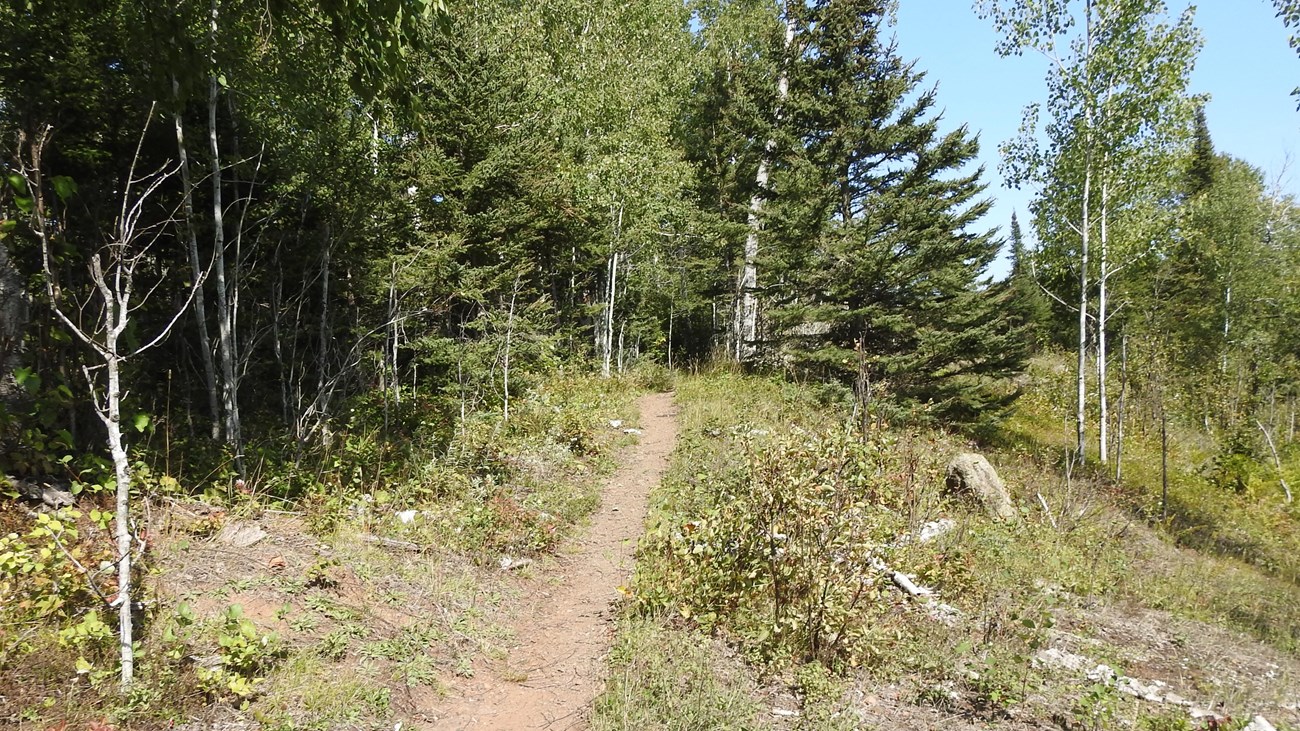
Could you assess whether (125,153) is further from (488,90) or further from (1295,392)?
(1295,392)

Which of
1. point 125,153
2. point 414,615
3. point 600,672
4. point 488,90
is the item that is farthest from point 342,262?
point 600,672

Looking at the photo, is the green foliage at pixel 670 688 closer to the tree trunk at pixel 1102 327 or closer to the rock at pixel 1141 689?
the rock at pixel 1141 689

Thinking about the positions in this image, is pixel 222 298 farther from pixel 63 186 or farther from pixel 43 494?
pixel 63 186

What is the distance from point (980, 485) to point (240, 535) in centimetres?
978

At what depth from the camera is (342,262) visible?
33.0 feet

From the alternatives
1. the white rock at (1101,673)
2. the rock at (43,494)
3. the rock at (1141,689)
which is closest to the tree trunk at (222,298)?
the rock at (43,494)

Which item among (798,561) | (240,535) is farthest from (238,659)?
(798,561)

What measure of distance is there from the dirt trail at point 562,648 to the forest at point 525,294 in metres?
0.39

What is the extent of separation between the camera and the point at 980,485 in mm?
9516

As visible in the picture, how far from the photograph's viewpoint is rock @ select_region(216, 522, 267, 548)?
534 cm

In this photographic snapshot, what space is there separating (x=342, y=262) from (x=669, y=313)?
1708 cm

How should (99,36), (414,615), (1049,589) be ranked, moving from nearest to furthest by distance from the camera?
(414,615) → (99,36) → (1049,589)

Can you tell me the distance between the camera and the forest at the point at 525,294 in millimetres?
4395

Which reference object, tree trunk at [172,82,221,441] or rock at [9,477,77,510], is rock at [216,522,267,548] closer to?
rock at [9,477,77,510]
